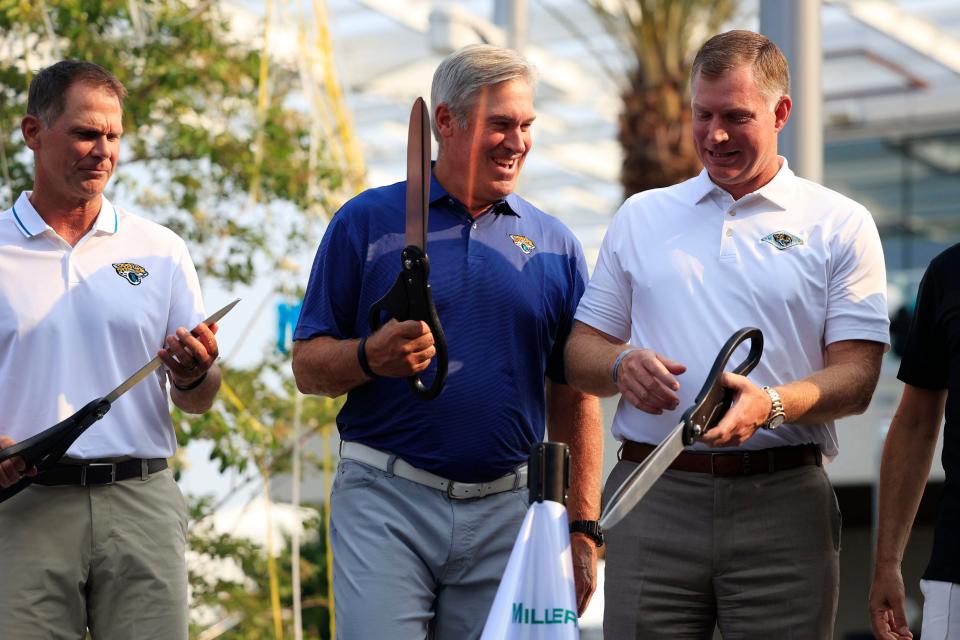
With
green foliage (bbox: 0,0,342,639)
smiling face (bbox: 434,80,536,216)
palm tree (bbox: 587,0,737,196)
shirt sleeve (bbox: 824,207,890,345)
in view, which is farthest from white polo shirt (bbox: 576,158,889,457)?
palm tree (bbox: 587,0,737,196)

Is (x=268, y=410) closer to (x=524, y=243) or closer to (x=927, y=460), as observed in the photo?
(x=524, y=243)

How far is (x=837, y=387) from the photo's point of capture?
322 centimetres

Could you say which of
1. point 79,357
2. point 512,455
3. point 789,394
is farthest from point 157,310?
point 789,394

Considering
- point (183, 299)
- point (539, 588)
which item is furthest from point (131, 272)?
point (539, 588)

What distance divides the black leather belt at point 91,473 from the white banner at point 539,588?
54.0 inches

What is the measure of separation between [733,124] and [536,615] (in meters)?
1.34

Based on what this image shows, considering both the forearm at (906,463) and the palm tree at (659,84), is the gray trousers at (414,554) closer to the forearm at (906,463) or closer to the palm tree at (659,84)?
the forearm at (906,463)

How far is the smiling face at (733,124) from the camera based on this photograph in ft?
11.0

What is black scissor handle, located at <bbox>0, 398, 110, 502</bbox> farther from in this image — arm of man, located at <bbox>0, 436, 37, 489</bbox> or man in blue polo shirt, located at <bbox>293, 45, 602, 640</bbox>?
man in blue polo shirt, located at <bbox>293, 45, 602, 640</bbox>

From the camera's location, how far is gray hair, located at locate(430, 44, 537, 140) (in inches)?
137

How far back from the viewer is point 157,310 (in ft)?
12.3

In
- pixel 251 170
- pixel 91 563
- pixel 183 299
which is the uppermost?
pixel 251 170

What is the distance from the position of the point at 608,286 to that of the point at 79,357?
1.30m

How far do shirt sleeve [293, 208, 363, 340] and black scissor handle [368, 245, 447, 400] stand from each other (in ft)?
1.00
